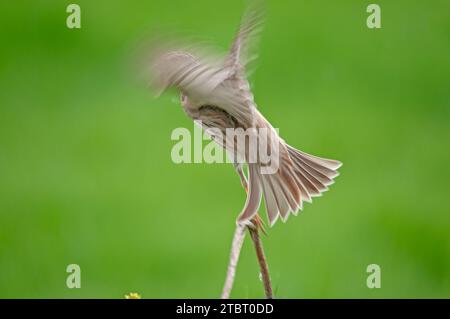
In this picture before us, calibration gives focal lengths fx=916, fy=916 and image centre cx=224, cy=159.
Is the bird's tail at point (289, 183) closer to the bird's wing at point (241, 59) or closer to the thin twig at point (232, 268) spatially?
the thin twig at point (232, 268)

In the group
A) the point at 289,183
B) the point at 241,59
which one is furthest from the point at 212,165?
the point at 241,59

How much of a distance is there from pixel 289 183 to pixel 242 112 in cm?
40

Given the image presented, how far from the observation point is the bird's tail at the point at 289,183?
304cm

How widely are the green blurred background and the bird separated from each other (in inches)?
57.7

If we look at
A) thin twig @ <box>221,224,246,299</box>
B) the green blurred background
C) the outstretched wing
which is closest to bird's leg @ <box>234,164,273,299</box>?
thin twig @ <box>221,224,246,299</box>

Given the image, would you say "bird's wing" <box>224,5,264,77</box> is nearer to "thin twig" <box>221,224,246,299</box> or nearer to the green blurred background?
"thin twig" <box>221,224,246,299</box>

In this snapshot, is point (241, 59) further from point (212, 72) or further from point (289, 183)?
point (289, 183)

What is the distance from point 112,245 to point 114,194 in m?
0.56

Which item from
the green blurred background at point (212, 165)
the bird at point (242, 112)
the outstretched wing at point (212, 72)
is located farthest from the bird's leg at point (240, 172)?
the green blurred background at point (212, 165)

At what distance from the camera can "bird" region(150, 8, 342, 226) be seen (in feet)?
8.89

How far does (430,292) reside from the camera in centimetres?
548

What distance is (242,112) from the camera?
2.86 meters

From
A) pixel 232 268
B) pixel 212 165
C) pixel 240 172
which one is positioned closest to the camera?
pixel 232 268
